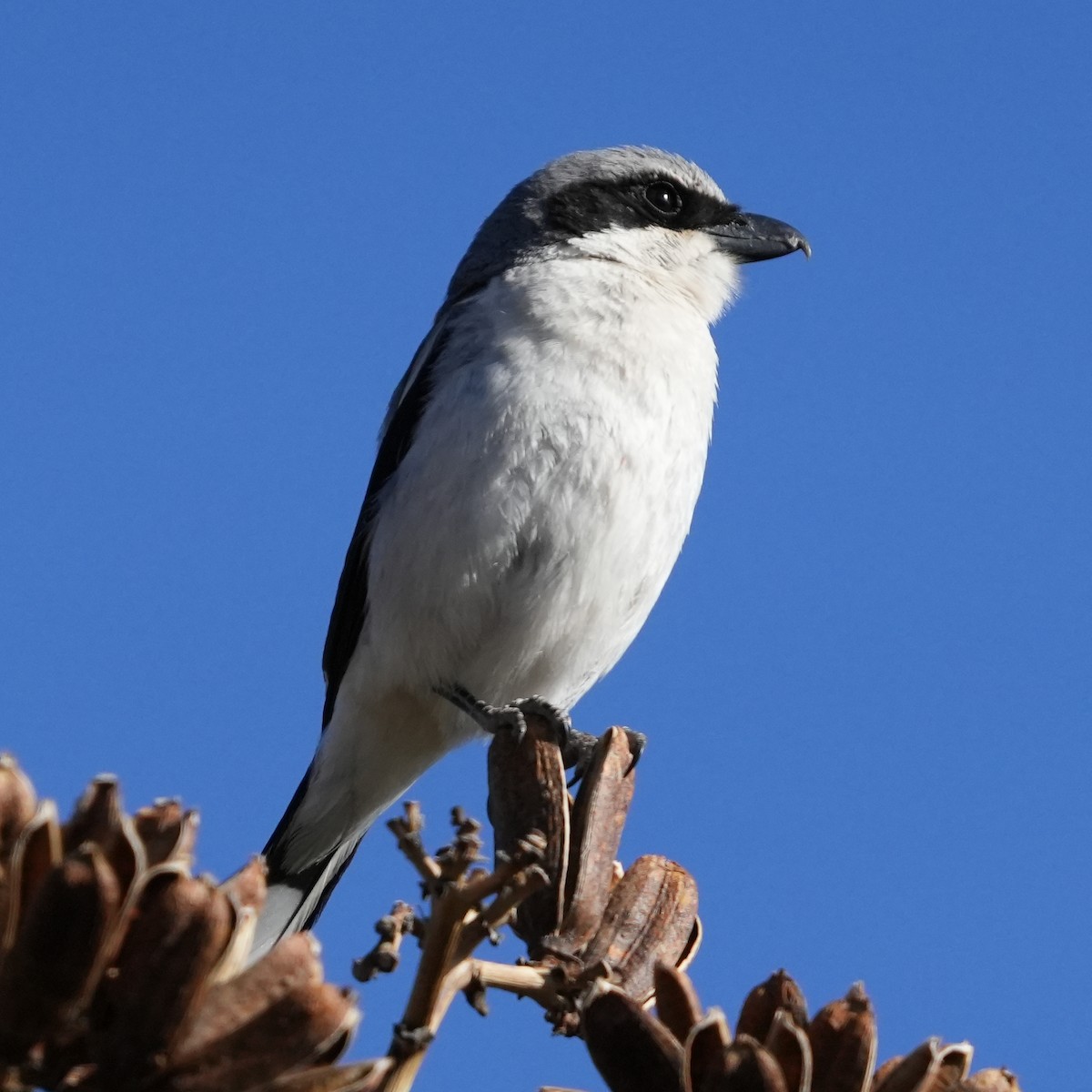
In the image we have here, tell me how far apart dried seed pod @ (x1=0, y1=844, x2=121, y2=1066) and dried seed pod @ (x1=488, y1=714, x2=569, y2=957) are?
3.34 ft

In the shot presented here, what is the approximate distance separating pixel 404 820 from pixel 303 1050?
0.46 meters

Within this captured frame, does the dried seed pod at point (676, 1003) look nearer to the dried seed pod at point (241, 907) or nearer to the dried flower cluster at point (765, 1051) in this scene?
the dried flower cluster at point (765, 1051)

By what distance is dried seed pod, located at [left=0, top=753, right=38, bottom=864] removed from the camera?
135cm

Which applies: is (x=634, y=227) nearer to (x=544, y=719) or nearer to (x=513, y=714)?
(x=513, y=714)

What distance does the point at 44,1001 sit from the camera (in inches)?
49.3

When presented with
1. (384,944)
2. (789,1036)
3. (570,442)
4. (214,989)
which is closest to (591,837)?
(384,944)

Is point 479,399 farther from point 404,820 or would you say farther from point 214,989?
point 214,989

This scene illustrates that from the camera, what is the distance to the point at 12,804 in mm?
1357

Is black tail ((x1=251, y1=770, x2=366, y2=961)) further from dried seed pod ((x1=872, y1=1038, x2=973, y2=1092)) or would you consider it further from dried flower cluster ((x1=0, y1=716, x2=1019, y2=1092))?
dried seed pod ((x1=872, y1=1038, x2=973, y2=1092))

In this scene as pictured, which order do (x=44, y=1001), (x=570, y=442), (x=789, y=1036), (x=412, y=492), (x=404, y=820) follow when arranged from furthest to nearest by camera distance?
(x=412, y=492) < (x=570, y=442) < (x=404, y=820) < (x=789, y=1036) < (x=44, y=1001)

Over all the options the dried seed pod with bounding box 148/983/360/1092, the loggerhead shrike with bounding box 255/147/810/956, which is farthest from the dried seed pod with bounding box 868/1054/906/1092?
the loggerhead shrike with bounding box 255/147/810/956

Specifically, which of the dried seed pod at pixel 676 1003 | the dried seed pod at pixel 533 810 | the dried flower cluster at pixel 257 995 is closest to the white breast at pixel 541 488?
the dried seed pod at pixel 533 810

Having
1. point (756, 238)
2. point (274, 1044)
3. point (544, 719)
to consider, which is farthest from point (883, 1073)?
point (756, 238)

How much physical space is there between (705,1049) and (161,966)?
0.57 m
